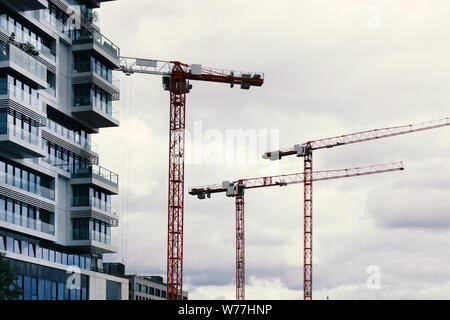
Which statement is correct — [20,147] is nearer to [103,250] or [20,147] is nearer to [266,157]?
[103,250]

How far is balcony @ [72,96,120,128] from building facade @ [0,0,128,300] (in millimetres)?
114

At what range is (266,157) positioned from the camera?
180125 millimetres

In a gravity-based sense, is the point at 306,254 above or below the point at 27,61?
below

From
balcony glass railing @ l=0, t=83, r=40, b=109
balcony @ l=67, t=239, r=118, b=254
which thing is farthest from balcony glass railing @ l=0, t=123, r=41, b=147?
balcony @ l=67, t=239, r=118, b=254

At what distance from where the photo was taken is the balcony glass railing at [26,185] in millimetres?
82500

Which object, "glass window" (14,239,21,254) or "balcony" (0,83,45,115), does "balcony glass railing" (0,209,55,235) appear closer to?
"glass window" (14,239,21,254)

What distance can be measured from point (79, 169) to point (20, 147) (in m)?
16.5

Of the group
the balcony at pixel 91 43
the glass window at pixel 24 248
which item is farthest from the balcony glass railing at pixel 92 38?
the glass window at pixel 24 248

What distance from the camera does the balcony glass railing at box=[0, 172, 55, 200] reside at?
271ft

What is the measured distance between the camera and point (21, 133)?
270 feet

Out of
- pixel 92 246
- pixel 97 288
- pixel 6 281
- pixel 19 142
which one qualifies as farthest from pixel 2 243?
pixel 97 288

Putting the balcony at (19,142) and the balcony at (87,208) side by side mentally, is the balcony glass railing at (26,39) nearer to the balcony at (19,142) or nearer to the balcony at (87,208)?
the balcony at (19,142)
